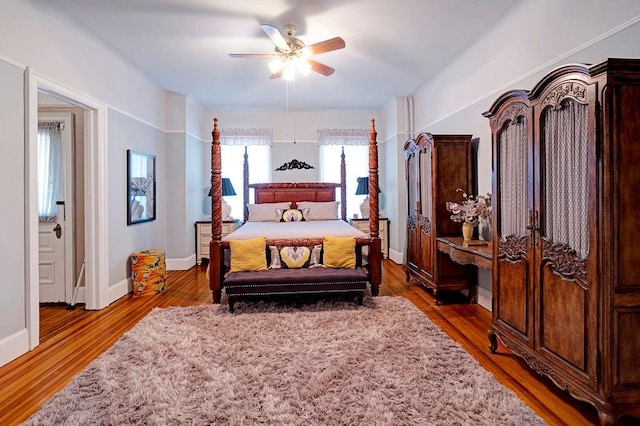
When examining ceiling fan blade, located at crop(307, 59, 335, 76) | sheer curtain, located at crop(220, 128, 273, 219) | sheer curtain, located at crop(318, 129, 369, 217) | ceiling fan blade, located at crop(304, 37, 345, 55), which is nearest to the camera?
ceiling fan blade, located at crop(304, 37, 345, 55)

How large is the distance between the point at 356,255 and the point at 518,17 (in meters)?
2.82

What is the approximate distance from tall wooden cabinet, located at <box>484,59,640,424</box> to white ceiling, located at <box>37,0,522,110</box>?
4.58ft

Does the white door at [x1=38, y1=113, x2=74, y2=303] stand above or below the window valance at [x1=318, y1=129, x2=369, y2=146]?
below

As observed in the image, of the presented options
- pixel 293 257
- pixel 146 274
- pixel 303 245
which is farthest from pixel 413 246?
pixel 146 274

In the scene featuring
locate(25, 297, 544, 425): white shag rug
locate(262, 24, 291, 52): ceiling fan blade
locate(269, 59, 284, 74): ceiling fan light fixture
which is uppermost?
locate(262, 24, 291, 52): ceiling fan blade

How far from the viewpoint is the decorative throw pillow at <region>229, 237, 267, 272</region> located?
3.94 metres

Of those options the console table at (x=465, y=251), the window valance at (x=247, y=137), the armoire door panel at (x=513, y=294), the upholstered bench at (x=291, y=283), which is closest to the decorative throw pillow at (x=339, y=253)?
the upholstered bench at (x=291, y=283)

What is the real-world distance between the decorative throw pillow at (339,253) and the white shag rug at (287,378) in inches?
27.3

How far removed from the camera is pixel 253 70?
4.73m

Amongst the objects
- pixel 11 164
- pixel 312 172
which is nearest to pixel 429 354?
pixel 11 164

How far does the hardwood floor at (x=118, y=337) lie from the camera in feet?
6.92

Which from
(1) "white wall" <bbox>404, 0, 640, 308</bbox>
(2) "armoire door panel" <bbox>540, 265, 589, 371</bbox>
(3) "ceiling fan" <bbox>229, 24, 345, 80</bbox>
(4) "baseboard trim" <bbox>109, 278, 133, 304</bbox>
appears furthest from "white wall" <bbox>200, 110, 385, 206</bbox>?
(2) "armoire door panel" <bbox>540, 265, 589, 371</bbox>

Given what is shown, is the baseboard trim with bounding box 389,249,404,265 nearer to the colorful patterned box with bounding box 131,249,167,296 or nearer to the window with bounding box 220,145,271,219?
the window with bounding box 220,145,271,219

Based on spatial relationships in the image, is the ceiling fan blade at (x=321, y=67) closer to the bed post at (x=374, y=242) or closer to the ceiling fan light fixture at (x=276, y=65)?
the ceiling fan light fixture at (x=276, y=65)
